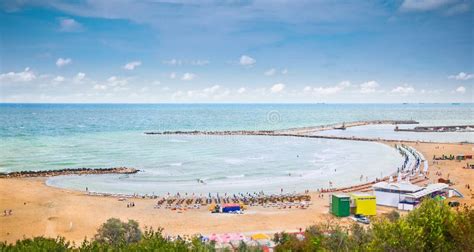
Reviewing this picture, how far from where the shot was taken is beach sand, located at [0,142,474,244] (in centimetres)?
2778

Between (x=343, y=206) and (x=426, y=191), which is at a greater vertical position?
(x=426, y=191)

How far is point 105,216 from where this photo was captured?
3159 centimetres

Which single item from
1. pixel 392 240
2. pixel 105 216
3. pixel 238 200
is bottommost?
pixel 105 216

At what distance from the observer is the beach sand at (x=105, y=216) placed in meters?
27.8

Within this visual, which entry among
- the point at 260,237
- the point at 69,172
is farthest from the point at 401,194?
the point at 69,172

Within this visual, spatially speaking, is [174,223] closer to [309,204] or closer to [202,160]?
[309,204]

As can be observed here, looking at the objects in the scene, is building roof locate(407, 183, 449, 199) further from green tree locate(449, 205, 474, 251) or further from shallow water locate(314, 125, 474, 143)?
shallow water locate(314, 125, 474, 143)

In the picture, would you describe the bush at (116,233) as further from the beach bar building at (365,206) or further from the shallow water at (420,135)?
the shallow water at (420,135)

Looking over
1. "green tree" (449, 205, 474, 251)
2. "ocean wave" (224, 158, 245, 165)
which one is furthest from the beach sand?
"ocean wave" (224, 158, 245, 165)

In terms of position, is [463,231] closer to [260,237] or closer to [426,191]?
[260,237]

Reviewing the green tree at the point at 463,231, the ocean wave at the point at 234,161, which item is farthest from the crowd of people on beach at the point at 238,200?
the ocean wave at the point at 234,161

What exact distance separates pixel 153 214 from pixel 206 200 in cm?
559

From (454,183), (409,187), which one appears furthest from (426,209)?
(454,183)

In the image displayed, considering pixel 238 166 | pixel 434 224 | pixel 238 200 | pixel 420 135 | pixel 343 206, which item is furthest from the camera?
pixel 420 135
